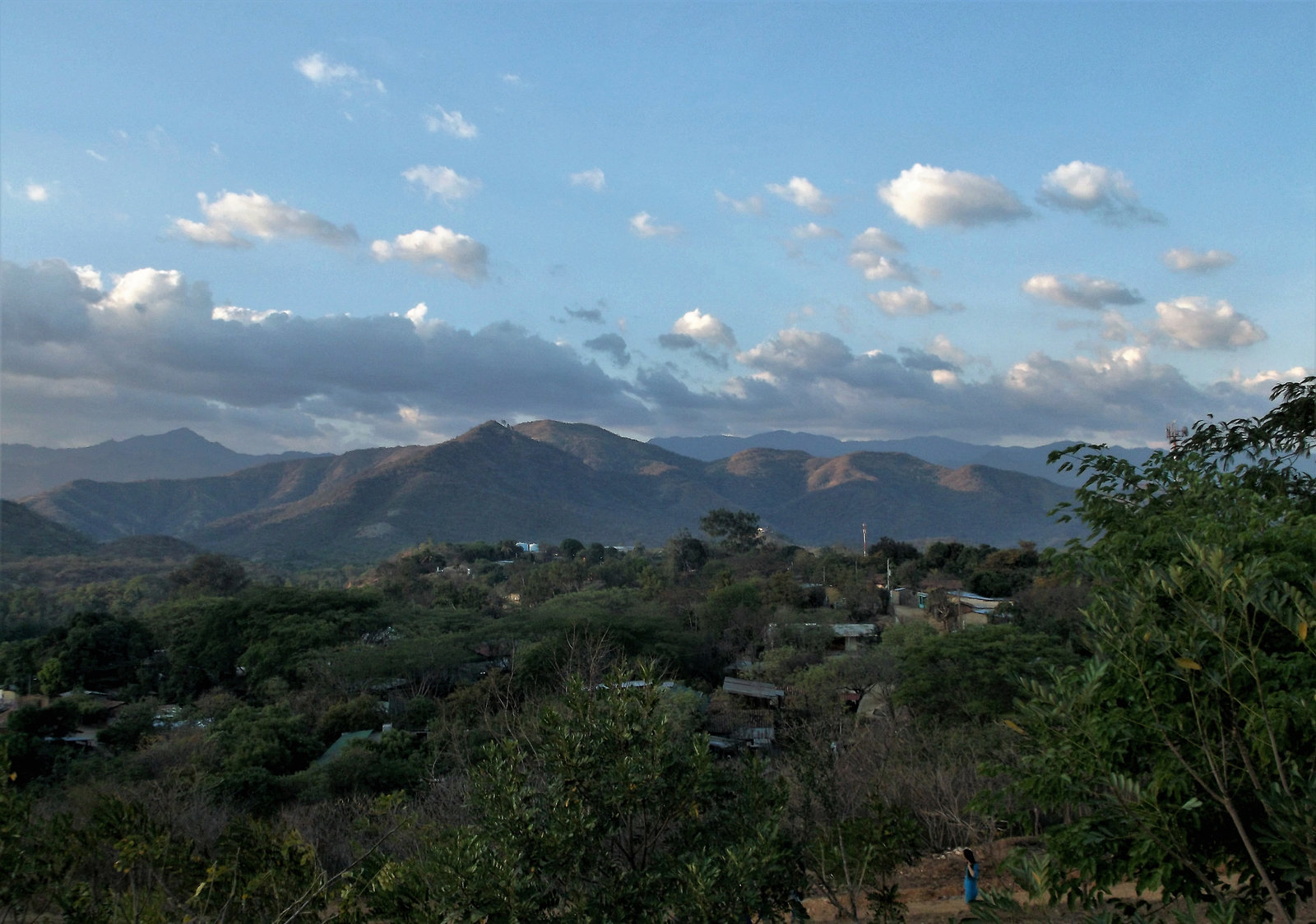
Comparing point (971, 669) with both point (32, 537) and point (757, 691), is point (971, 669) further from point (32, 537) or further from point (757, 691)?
point (32, 537)

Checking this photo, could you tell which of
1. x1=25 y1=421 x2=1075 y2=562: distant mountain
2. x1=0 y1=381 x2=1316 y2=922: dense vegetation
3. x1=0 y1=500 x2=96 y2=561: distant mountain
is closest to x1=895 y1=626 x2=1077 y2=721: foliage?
x1=0 y1=381 x2=1316 y2=922: dense vegetation

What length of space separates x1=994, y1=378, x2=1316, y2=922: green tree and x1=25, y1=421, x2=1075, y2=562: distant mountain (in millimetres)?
100335

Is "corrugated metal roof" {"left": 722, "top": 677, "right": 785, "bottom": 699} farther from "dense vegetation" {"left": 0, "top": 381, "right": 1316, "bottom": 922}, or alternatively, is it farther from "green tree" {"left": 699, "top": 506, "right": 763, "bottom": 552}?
"green tree" {"left": 699, "top": 506, "right": 763, "bottom": 552}

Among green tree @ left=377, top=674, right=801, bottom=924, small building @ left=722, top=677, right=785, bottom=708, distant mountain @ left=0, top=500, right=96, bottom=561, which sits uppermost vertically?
green tree @ left=377, top=674, right=801, bottom=924

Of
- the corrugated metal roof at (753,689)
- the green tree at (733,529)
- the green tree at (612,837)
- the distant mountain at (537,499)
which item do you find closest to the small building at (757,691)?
the corrugated metal roof at (753,689)

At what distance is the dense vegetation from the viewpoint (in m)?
3.78

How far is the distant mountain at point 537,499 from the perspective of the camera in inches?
4429

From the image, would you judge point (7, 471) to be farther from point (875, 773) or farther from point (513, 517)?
point (875, 773)

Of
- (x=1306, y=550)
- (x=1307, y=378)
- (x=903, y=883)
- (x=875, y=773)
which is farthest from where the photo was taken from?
(x=875, y=773)

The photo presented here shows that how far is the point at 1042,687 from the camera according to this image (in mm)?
4039

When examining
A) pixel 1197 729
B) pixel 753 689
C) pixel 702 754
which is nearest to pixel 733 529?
pixel 753 689

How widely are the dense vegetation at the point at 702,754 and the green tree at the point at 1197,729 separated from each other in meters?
0.02

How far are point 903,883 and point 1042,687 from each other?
24.6 ft

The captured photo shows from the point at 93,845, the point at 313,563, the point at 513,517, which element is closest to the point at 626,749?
the point at 93,845
